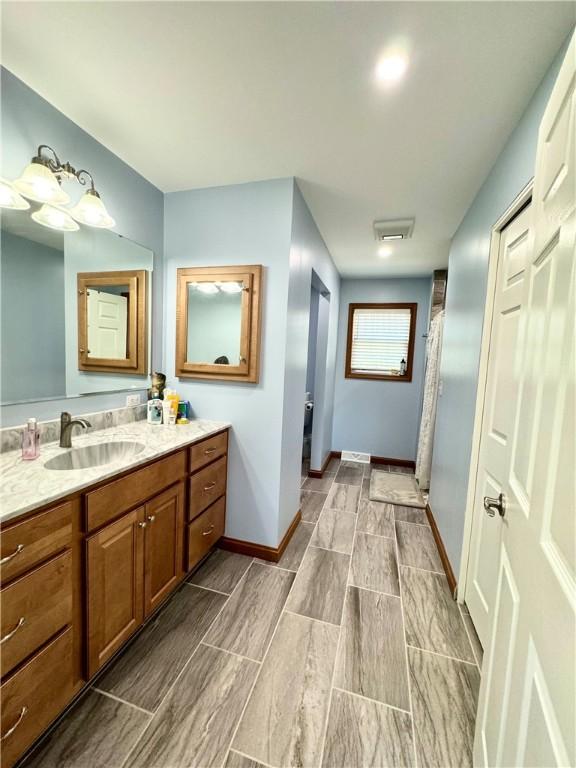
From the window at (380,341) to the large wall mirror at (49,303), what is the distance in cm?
304

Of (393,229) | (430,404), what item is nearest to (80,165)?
(393,229)

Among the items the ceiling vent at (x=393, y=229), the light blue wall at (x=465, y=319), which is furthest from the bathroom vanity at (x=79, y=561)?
the ceiling vent at (x=393, y=229)

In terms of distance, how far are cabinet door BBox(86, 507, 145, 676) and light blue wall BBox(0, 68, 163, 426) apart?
71cm

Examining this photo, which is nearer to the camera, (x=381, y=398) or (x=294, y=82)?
(x=294, y=82)

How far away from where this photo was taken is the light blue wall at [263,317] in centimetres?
197

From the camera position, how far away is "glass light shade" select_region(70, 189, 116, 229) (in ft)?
5.02

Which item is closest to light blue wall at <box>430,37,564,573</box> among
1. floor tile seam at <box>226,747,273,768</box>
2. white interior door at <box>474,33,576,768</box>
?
white interior door at <box>474,33,576,768</box>

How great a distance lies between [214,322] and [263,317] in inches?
14.5

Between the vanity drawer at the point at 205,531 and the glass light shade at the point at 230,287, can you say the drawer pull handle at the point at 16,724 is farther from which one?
the glass light shade at the point at 230,287

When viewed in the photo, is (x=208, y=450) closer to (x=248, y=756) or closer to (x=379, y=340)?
(x=248, y=756)

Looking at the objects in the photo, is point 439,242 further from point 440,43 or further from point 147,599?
point 147,599

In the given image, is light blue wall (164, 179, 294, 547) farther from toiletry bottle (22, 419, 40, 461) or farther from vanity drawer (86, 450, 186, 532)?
toiletry bottle (22, 419, 40, 461)

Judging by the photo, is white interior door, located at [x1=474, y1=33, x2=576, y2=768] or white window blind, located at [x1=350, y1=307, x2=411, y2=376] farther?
white window blind, located at [x1=350, y1=307, x2=411, y2=376]

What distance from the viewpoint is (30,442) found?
1319mm
